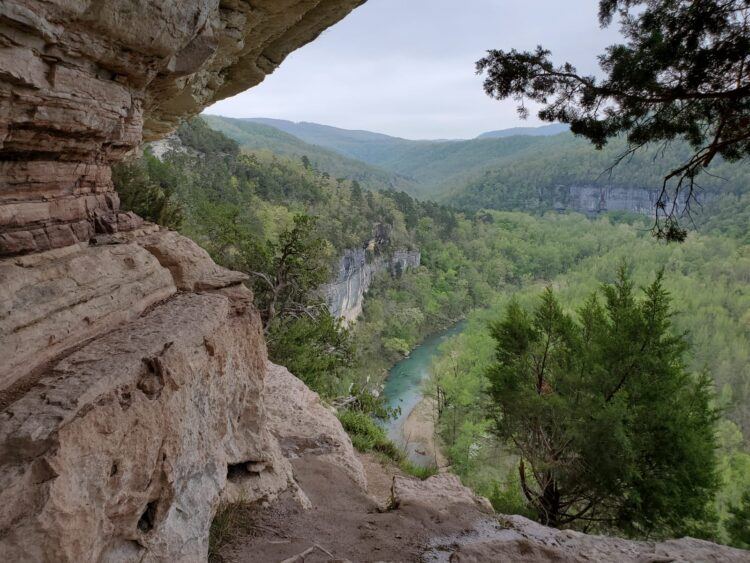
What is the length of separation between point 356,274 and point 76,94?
4735 centimetres

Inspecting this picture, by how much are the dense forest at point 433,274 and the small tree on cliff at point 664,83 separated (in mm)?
5296

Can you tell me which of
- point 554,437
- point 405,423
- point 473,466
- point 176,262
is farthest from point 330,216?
point 176,262

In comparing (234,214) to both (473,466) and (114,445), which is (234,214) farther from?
(473,466)

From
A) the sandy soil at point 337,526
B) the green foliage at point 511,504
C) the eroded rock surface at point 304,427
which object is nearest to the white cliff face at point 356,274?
the green foliage at point 511,504

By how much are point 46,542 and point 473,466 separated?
64.8 ft

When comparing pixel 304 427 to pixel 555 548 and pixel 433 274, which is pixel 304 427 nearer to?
pixel 555 548

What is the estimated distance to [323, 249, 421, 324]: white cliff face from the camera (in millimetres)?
44300

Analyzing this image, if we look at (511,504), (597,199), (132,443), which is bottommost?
(511,504)

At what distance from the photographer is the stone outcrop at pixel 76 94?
3.14m

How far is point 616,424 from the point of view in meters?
8.70

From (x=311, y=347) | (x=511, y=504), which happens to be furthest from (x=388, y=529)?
(x=511, y=504)

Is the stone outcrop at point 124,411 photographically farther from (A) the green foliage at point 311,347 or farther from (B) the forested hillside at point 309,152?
(B) the forested hillside at point 309,152

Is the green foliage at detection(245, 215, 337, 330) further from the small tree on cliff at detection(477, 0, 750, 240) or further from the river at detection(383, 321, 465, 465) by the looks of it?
the river at detection(383, 321, 465, 465)

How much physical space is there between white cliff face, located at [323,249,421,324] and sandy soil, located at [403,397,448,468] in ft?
29.7
